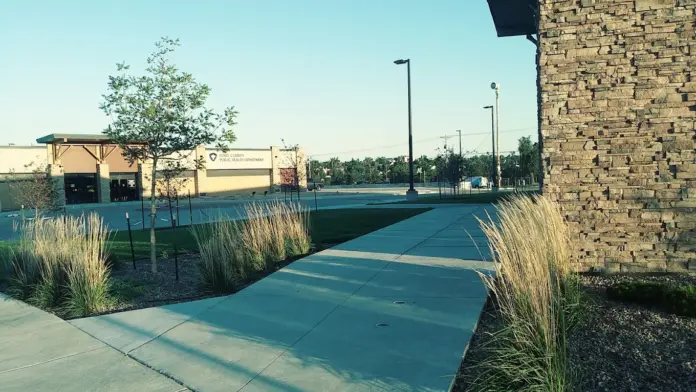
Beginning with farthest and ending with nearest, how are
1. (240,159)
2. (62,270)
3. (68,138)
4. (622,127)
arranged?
(240,159) < (68,138) < (62,270) < (622,127)

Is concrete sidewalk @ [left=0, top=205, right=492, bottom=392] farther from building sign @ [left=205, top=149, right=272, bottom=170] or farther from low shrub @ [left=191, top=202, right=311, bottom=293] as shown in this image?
building sign @ [left=205, top=149, right=272, bottom=170]

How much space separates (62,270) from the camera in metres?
8.72

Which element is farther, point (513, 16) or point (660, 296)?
point (513, 16)

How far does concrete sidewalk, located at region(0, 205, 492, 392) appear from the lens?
4.91 m

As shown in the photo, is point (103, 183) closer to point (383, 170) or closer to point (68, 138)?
point (68, 138)

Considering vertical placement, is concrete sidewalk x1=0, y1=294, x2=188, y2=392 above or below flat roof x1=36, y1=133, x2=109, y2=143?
below

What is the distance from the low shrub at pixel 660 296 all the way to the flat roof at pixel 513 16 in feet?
20.3

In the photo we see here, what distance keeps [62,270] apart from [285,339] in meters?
4.66

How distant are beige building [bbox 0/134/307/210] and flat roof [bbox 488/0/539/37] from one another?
2550cm

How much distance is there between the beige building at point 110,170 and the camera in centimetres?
5047

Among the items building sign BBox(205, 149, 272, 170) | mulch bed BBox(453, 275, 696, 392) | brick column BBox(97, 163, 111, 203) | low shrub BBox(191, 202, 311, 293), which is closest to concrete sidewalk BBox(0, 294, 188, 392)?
low shrub BBox(191, 202, 311, 293)

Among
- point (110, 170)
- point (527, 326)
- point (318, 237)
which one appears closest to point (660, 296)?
point (527, 326)

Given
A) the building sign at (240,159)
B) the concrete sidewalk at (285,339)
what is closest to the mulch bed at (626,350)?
the concrete sidewalk at (285,339)

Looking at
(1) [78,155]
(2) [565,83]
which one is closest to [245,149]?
(1) [78,155]
